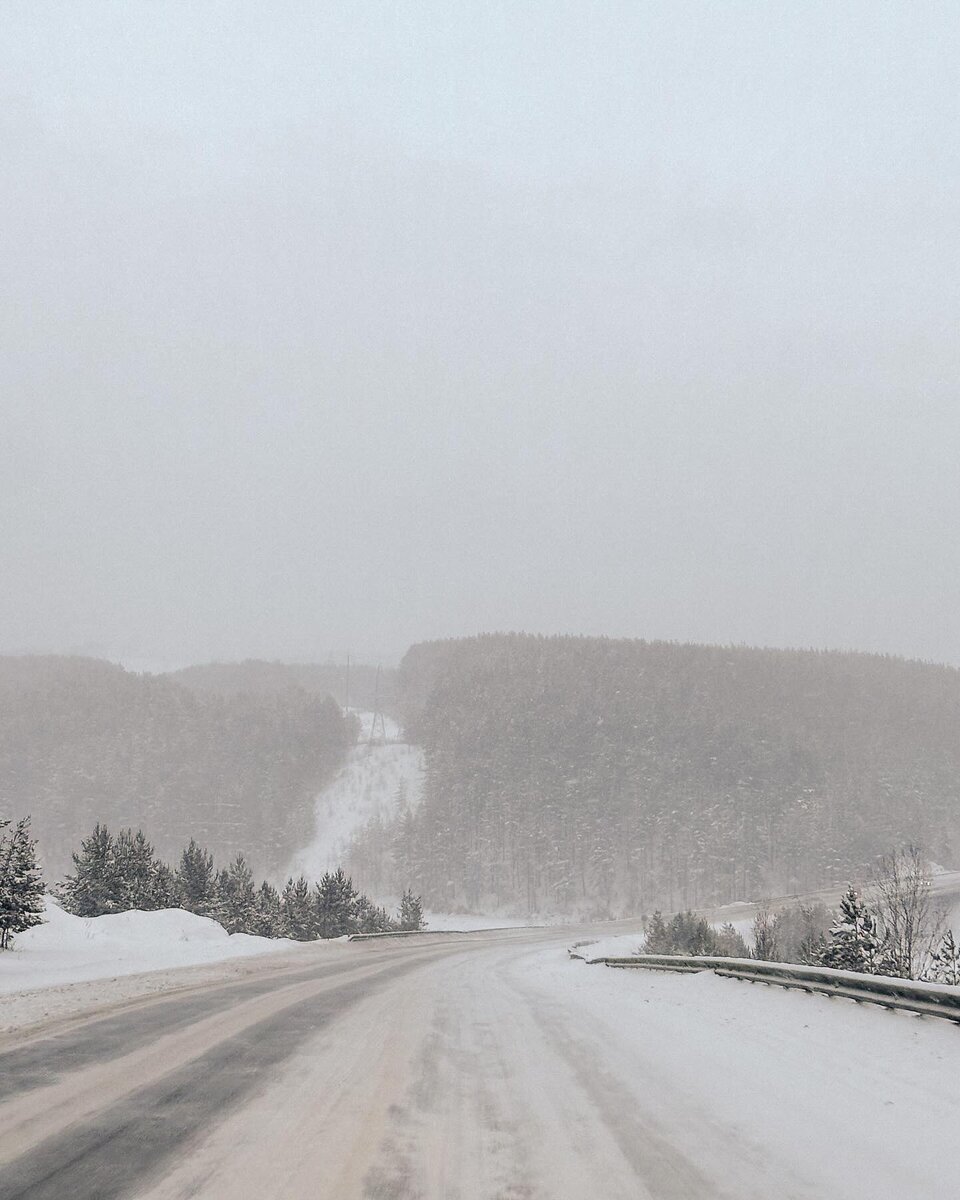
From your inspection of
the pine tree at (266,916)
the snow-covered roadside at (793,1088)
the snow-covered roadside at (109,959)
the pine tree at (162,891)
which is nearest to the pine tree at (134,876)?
the pine tree at (162,891)

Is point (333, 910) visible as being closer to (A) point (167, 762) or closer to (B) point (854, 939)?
(B) point (854, 939)

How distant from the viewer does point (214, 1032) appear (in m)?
9.66

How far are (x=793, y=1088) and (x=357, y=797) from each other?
474 ft

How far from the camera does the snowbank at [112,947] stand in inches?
695

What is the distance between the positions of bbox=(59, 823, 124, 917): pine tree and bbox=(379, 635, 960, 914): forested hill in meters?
75.3

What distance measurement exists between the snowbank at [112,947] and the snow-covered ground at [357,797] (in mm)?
93771

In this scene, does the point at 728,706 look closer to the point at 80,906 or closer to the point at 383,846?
the point at 383,846

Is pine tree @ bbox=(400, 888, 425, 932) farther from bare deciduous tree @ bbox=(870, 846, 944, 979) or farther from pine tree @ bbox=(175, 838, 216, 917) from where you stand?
bare deciduous tree @ bbox=(870, 846, 944, 979)

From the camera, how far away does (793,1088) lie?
289 inches

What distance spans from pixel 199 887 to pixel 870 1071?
47.0 meters

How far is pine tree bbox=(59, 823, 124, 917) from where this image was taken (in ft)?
129

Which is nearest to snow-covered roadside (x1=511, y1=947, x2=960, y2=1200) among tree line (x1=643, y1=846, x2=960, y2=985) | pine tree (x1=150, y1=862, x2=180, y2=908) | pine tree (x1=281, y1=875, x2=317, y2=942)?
tree line (x1=643, y1=846, x2=960, y2=985)

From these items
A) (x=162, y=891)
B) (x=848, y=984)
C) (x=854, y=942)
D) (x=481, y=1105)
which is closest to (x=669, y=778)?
(x=162, y=891)

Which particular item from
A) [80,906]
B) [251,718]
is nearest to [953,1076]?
[80,906]
